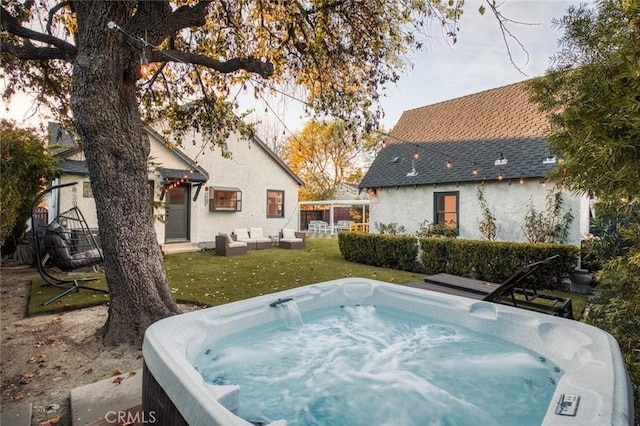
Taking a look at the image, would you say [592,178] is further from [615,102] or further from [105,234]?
[105,234]

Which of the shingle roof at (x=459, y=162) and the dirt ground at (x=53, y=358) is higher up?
the shingle roof at (x=459, y=162)

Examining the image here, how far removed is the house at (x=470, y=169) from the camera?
9.31 metres

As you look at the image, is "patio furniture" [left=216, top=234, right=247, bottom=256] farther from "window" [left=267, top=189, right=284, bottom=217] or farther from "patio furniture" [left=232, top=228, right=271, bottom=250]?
"window" [left=267, top=189, right=284, bottom=217]

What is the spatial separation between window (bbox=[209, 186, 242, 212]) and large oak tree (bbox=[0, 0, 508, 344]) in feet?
21.1

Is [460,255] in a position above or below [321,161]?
below

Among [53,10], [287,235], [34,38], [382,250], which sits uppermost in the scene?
[53,10]

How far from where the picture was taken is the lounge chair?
429cm

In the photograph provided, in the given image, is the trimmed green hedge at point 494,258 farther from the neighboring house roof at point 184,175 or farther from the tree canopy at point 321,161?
the tree canopy at point 321,161

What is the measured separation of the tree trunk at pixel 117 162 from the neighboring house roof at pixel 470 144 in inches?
283

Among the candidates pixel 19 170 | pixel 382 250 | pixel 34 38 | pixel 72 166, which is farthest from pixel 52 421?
pixel 72 166

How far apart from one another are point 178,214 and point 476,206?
11.1 meters

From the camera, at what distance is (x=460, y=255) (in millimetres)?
8352

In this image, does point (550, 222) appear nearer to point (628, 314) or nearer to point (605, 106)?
point (628, 314)

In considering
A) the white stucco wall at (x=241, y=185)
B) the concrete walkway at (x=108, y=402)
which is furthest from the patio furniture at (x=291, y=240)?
the concrete walkway at (x=108, y=402)
